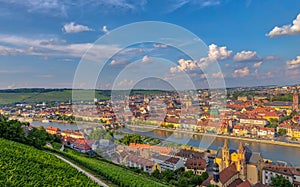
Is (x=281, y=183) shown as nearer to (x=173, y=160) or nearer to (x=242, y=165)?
(x=242, y=165)

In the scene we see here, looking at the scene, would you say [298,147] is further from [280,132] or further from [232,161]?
[232,161]

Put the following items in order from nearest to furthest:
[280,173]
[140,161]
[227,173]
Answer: [227,173] → [280,173] → [140,161]

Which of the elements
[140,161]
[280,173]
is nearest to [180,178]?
[140,161]

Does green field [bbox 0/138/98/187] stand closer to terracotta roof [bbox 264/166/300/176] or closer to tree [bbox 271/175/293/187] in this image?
tree [bbox 271/175/293/187]

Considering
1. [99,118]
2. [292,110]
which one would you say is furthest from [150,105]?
[292,110]

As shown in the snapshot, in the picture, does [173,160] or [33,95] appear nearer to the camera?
[173,160]

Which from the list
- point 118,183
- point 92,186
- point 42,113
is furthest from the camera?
point 42,113

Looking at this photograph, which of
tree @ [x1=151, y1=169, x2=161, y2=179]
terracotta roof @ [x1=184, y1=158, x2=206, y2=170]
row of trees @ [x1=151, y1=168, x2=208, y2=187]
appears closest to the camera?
row of trees @ [x1=151, y1=168, x2=208, y2=187]

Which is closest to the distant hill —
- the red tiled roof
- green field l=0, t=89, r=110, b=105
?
green field l=0, t=89, r=110, b=105
